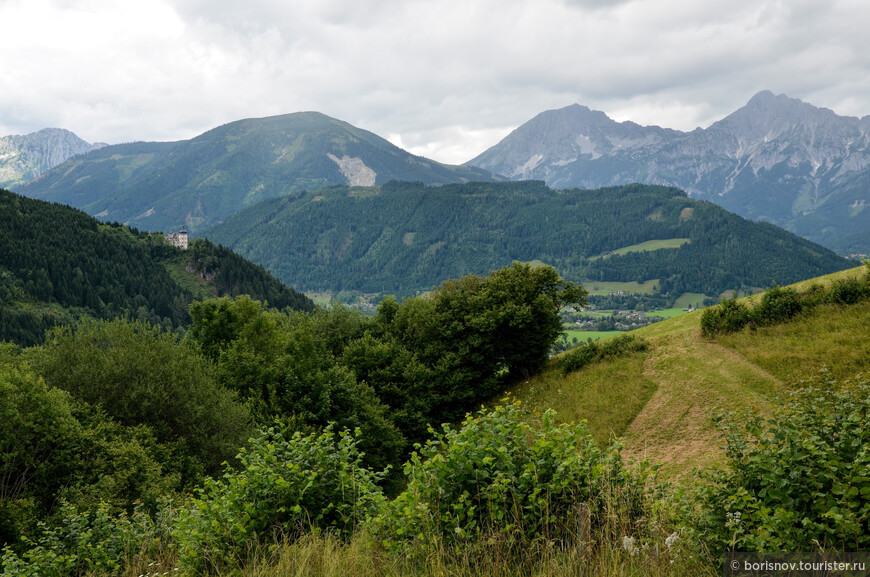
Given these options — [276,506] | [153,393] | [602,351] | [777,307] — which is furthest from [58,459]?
[777,307]

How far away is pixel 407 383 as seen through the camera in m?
42.9

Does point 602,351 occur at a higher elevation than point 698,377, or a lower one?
higher

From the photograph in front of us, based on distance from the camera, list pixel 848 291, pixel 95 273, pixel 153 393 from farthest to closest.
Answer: pixel 95 273 < pixel 848 291 < pixel 153 393

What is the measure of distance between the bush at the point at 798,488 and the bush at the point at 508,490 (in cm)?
131

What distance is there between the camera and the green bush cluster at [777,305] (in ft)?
99.5

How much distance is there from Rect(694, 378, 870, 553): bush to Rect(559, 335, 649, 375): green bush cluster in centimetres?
3431

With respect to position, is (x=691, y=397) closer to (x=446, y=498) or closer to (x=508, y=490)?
(x=508, y=490)

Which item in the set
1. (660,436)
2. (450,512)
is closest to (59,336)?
(450,512)

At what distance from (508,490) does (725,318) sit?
111 feet

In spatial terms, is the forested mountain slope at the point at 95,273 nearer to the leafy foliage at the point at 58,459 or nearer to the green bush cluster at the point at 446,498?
the leafy foliage at the point at 58,459

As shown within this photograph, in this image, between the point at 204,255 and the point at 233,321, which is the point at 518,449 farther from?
the point at 204,255

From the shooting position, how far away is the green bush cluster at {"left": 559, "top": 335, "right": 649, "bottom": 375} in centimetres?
4047

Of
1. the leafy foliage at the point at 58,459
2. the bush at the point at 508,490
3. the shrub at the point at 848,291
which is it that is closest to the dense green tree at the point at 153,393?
the leafy foliage at the point at 58,459

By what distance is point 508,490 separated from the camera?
7641 mm
